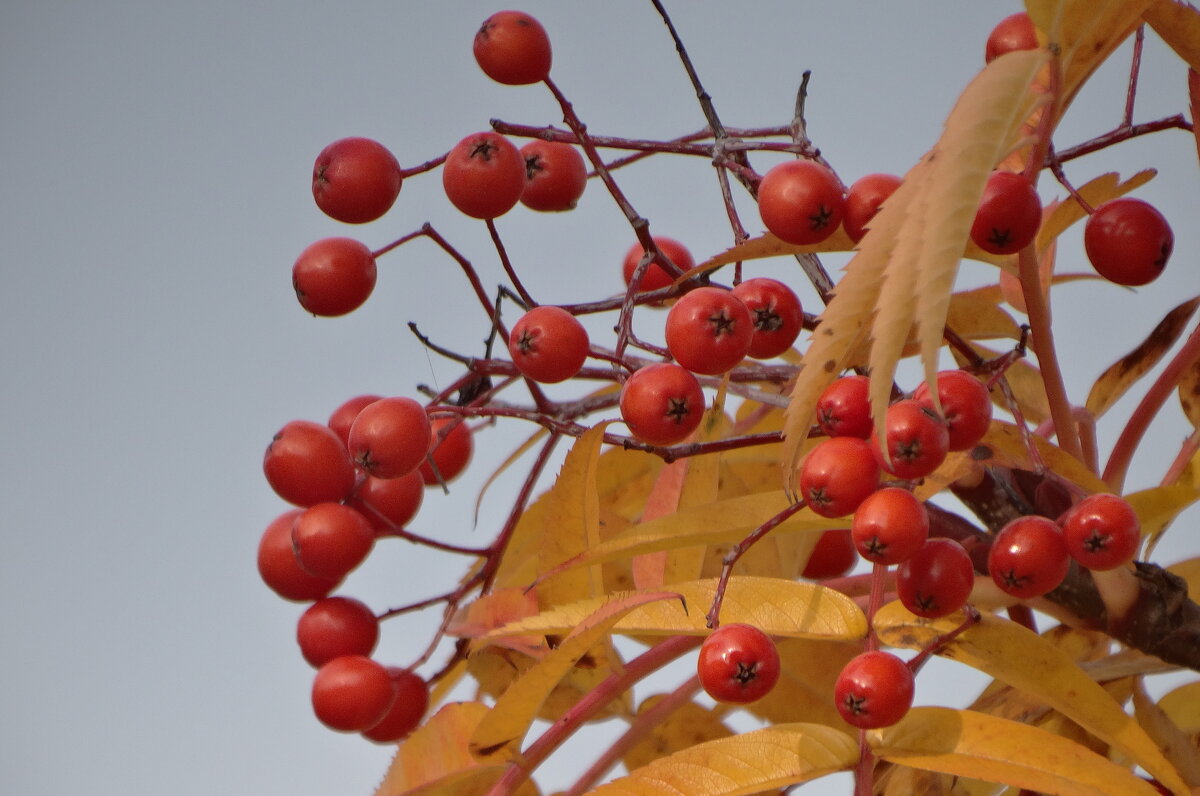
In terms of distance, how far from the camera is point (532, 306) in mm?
696

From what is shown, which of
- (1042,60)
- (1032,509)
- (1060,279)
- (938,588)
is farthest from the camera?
(1060,279)

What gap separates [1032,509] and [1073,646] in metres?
0.13

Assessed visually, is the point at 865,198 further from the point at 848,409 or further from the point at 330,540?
the point at 330,540

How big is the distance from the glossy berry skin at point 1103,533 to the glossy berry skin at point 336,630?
1.41ft

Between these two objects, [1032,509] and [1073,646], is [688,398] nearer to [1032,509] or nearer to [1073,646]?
[1032,509]

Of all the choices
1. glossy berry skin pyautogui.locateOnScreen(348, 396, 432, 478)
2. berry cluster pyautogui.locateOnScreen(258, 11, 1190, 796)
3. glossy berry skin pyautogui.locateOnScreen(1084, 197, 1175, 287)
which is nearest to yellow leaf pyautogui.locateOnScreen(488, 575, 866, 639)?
berry cluster pyautogui.locateOnScreen(258, 11, 1190, 796)

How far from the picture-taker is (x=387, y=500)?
0.77 m

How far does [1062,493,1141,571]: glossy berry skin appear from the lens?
0.56 meters

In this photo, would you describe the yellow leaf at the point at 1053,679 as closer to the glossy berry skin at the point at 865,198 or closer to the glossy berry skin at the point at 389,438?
the glossy berry skin at the point at 865,198

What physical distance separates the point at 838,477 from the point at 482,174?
0.93ft

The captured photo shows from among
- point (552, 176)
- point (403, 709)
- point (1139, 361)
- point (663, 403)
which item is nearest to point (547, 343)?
point (663, 403)

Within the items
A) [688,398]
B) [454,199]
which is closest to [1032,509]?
[688,398]

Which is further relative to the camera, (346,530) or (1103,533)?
(346,530)

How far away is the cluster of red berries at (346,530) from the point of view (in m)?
0.68
